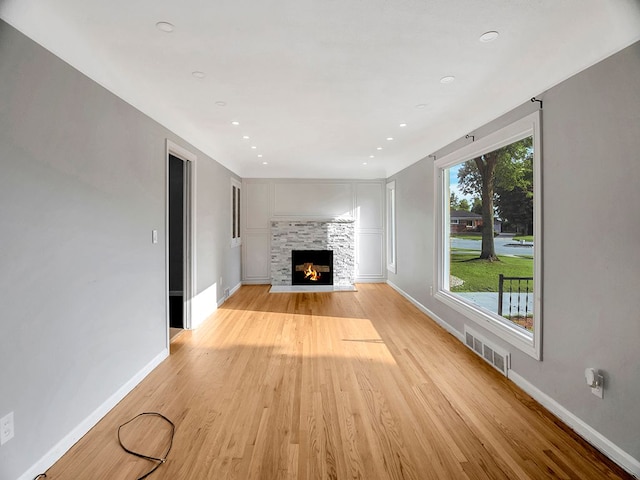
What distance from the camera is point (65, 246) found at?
77.8 inches

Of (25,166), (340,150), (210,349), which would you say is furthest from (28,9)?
(340,150)

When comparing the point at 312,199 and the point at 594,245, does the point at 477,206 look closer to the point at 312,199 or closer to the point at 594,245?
the point at 594,245

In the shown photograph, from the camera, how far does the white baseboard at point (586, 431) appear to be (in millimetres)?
1769

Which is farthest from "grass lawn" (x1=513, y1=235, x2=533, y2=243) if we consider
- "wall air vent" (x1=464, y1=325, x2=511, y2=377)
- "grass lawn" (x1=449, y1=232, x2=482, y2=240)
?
"wall air vent" (x1=464, y1=325, x2=511, y2=377)

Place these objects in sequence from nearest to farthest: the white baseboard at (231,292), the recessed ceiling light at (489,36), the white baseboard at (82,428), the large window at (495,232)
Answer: the white baseboard at (82,428) < the recessed ceiling light at (489,36) < the large window at (495,232) < the white baseboard at (231,292)

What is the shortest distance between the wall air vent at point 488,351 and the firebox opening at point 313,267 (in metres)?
4.04

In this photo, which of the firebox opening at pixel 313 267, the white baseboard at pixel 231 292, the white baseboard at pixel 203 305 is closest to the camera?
the white baseboard at pixel 203 305

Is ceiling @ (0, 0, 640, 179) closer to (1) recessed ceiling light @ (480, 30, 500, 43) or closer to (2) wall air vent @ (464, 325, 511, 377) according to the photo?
(1) recessed ceiling light @ (480, 30, 500, 43)

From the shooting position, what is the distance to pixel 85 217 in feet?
7.07

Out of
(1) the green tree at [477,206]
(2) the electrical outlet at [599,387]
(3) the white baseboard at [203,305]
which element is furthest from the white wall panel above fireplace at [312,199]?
(2) the electrical outlet at [599,387]

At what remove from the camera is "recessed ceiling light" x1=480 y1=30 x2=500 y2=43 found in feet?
6.70

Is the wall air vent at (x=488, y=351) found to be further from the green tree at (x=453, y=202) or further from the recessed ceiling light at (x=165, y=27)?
the recessed ceiling light at (x=165, y=27)

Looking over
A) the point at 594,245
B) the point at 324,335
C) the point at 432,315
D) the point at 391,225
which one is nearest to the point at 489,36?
the point at 594,245

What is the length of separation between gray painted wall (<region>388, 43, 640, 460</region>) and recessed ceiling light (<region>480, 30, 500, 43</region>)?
0.57 meters
